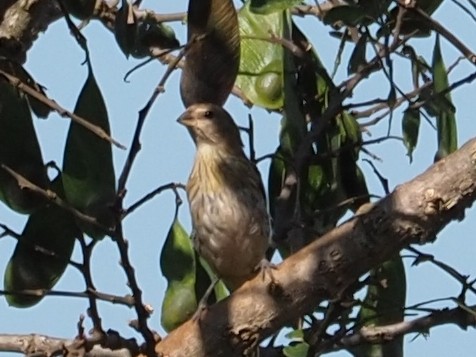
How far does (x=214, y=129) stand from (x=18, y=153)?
130 cm

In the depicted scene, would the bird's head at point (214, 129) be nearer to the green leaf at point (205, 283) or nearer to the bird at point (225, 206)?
the bird at point (225, 206)

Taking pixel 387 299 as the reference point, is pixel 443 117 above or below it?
above

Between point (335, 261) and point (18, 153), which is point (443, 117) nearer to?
point (335, 261)

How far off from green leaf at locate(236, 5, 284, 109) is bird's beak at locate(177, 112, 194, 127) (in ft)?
1.20

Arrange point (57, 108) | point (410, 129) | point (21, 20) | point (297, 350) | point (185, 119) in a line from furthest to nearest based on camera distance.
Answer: point (185, 119) < point (21, 20) < point (410, 129) < point (297, 350) < point (57, 108)

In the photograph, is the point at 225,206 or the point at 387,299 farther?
the point at 225,206

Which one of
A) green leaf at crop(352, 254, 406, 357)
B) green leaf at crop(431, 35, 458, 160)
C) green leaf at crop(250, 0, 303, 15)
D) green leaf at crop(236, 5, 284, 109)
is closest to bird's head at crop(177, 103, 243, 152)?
green leaf at crop(236, 5, 284, 109)

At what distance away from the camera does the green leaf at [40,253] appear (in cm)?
235

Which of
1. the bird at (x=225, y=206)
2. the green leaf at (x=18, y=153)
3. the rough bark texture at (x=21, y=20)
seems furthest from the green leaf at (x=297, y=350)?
the rough bark texture at (x=21, y=20)

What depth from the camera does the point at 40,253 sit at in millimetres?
2363

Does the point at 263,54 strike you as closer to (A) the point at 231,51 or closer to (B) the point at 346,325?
(A) the point at 231,51

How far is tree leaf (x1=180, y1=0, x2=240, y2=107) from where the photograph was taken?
240 cm

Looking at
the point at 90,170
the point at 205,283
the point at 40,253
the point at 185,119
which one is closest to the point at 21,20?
the point at 185,119

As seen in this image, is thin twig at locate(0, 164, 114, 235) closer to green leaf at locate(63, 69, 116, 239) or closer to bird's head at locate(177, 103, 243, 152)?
green leaf at locate(63, 69, 116, 239)
